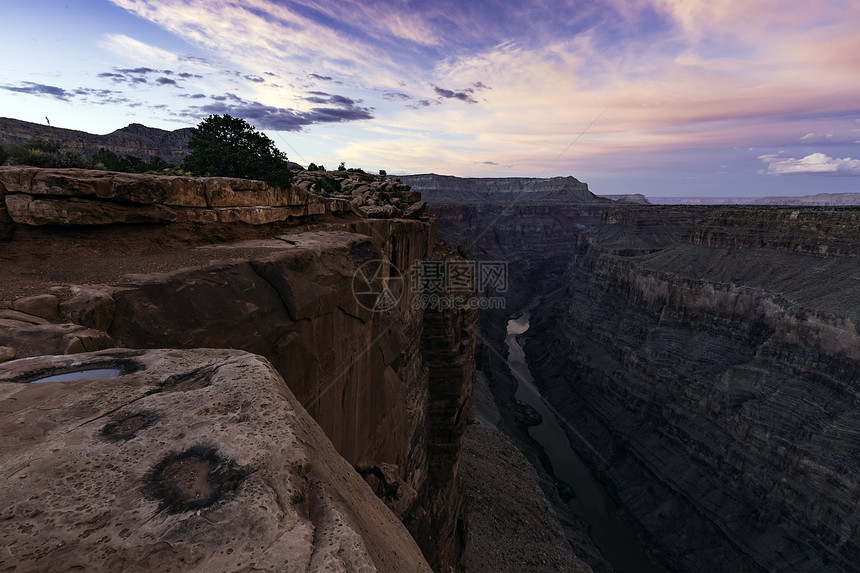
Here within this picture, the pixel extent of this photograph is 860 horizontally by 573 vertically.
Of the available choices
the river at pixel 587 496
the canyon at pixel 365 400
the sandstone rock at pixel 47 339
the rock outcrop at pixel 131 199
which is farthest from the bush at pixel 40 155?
the river at pixel 587 496

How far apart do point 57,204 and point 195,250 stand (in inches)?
99.5

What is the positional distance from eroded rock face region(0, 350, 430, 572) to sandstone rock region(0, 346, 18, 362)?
461 mm

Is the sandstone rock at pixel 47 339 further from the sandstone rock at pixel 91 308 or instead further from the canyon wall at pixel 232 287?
the sandstone rock at pixel 91 308

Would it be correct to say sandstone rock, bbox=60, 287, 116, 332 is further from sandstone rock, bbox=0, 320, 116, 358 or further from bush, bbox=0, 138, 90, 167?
bush, bbox=0, 138, 90, 167

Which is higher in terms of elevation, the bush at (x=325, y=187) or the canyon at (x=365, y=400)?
the bush at (x=325, y=187)

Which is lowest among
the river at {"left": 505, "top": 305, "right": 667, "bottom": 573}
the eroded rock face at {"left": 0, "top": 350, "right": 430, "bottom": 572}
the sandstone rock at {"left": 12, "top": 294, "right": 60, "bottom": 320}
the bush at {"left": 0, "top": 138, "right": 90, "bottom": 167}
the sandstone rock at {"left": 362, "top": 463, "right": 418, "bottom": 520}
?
the river at {"left": 505, "top": 305, "right": 667, "bottom": 573}

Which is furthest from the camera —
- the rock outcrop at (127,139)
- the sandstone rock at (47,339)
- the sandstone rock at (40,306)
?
the rock outcrop at (127,139)

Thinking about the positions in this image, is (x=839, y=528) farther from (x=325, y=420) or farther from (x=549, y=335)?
(x=549, y=335)

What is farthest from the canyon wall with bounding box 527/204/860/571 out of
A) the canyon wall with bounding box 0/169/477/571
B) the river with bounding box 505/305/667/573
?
the canyon wall with bounding box 0/169/477/571

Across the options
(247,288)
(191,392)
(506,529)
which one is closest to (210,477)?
(191,392)

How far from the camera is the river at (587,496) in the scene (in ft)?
113

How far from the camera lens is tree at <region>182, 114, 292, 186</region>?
1534 cm

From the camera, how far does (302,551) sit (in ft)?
9.14

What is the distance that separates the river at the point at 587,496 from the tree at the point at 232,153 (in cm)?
3637
